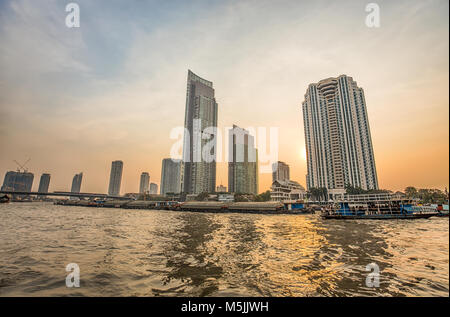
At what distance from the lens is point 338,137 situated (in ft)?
440

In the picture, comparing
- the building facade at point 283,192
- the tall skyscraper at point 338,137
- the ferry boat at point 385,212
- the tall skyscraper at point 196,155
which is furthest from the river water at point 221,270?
the tall skyscraper at point 196,155

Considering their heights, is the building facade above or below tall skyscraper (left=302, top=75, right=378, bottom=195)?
below

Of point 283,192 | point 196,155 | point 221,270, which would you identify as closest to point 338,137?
point 283,192

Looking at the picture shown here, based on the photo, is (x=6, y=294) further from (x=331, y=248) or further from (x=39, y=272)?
(x=331, y=248)

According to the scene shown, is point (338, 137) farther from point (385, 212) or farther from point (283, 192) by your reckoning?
point (385, 212)

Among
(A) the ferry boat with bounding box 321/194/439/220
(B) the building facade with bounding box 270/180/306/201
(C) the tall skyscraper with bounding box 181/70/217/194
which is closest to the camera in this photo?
(A) the ferry boat with bounding box 321/194/439/220

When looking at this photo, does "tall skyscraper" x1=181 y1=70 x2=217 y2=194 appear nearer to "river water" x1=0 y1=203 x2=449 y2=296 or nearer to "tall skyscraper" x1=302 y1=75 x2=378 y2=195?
"tall skyscraper" x1=302 y1=75 x2=378 y2=195

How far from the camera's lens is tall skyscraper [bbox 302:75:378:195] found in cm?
12556

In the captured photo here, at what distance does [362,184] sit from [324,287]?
140 metres

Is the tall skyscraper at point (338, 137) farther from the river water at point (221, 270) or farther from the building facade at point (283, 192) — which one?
the river water at point (221, 270)

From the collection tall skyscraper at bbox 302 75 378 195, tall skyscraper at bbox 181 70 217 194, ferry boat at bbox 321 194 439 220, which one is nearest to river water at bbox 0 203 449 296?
ferry boat at bbox 321 194 439 220

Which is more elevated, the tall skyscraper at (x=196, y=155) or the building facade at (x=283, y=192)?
the tall skyscraper at (x=196, y=155)

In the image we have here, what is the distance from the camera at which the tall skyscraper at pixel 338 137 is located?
412 feet

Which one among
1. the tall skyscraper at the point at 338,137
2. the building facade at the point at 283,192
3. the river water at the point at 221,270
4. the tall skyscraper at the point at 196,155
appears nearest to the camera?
the river water at the point at 221,270
